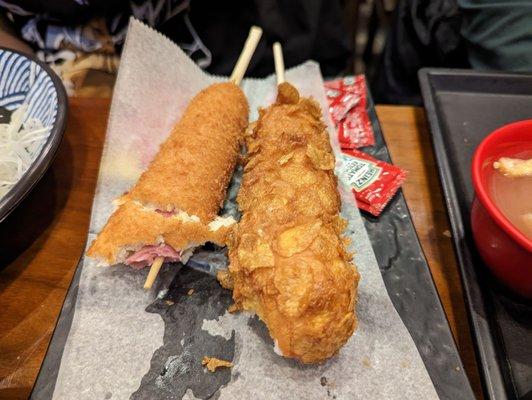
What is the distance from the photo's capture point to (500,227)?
1.21m

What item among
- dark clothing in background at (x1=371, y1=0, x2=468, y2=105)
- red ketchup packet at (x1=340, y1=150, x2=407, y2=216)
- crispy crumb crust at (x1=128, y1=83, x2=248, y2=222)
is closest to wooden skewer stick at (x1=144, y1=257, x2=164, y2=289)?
crispy crumb crust at (x1=128, y1=83, x2=248, y2=222)

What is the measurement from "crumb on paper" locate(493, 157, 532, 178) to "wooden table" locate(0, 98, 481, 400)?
35 cm

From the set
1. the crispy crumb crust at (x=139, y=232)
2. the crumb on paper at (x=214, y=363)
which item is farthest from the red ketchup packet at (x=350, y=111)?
the crumb on paper at (x=214, y=363)

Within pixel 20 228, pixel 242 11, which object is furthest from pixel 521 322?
pixel 242 11

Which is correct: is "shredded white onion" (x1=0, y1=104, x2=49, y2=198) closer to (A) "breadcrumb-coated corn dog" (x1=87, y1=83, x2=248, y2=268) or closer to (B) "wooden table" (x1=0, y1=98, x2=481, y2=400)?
(B) "wooden table" (x1=0, y1=98, x2=481, y2=400)

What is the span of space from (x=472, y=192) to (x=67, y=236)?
1.52 meters

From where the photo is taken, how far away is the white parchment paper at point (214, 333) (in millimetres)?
1205

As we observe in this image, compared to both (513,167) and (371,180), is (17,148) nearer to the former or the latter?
(371,180)

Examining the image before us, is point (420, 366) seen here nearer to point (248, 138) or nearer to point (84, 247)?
point (248, 138)

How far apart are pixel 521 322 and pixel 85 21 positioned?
215 centimetres

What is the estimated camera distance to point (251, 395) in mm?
1196

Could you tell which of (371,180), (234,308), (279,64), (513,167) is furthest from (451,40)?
(234,308)

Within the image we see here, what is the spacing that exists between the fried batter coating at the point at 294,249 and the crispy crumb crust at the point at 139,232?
0.44ft

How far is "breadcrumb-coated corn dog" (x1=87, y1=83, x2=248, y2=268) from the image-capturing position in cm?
137
